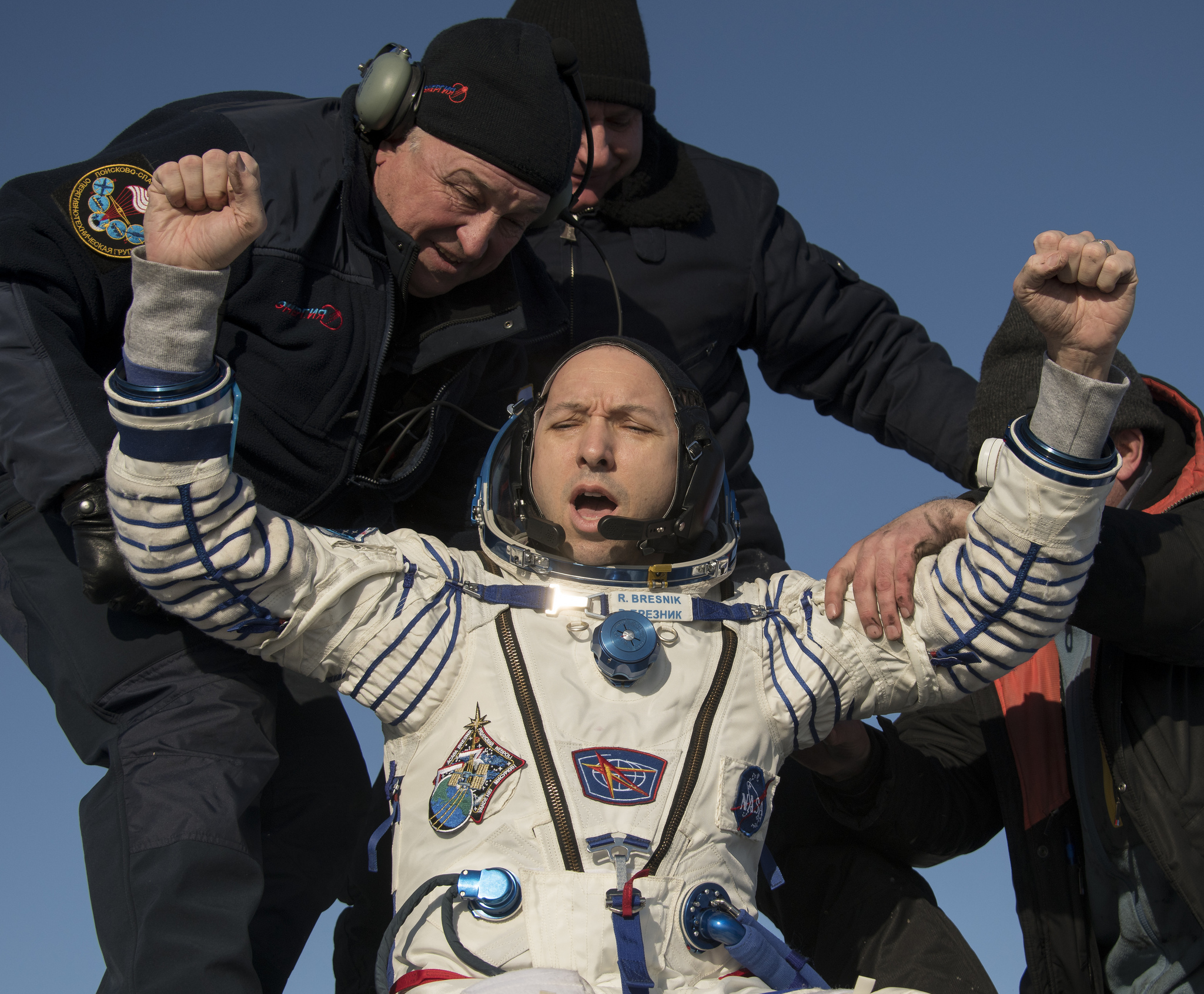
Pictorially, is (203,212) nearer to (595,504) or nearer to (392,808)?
(595,504)

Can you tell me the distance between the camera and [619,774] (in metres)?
3.16

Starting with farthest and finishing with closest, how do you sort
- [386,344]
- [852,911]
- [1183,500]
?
[852,911] → [1183,500] → [386,344]

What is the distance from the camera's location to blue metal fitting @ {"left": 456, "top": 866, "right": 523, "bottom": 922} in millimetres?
2979

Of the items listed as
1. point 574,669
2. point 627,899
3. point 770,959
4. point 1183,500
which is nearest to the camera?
point 627,899

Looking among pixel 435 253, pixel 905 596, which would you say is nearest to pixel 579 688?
pixel 905 596

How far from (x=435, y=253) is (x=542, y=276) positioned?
0.59 meters

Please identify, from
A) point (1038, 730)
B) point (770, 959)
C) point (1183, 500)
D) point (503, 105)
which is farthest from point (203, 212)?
point (1038, 730)

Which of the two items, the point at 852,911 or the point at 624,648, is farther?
the point at 852,911

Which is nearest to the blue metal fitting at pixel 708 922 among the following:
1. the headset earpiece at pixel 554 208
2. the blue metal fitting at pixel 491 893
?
the blue metal fitting at pixel 491 893

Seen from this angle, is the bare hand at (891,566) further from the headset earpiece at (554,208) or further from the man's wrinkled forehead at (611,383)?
the headset earpiece at (554,208)

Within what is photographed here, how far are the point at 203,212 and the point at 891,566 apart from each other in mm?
1896

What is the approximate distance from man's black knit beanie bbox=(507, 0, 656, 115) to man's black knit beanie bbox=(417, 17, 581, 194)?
34.7 inches

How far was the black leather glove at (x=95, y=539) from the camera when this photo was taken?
308 centimetres

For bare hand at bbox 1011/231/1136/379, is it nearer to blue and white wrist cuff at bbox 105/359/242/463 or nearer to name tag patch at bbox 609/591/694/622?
name tag patch at bbox 609/591/694/622
